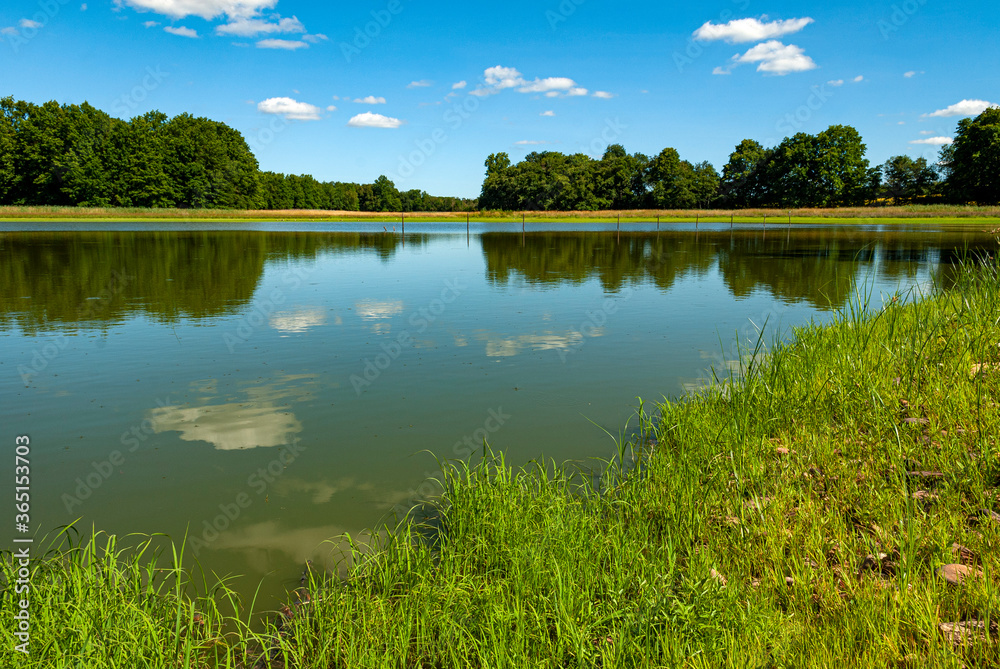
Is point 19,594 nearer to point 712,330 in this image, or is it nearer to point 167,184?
point 712,330

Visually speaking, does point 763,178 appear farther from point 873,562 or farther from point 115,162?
point 873,562

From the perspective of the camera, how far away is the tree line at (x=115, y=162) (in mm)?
95438

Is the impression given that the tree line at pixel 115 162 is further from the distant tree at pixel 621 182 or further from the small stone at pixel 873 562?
the small stone at pixel 873 562

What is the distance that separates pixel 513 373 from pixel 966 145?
112828 millimetres

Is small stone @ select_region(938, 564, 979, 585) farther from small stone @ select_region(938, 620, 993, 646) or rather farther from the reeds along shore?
small stone @ select_region(938, 620, 993, 646)

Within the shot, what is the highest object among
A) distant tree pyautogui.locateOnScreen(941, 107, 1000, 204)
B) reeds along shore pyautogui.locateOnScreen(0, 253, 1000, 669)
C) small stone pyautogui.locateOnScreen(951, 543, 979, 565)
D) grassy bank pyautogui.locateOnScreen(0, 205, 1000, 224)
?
distant tree pyautogui.locateOnScreen(941, 107, 1000, 204)

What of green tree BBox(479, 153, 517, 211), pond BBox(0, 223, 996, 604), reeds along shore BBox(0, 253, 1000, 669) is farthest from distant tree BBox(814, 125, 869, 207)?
reeds along shore BBox(0, 253, 1000, 669)

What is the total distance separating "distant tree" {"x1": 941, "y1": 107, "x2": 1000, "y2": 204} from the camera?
8612 centimetres

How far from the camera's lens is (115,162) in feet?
320

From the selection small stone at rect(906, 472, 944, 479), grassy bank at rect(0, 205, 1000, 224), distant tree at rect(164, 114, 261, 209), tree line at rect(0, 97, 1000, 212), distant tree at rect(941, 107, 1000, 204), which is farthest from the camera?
distant tree at rect(164, 114, 261, 209)

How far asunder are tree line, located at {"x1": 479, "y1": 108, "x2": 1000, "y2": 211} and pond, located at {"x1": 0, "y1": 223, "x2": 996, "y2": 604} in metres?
92.4

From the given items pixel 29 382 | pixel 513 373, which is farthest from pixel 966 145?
pixel 29 382

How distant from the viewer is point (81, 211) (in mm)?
80562

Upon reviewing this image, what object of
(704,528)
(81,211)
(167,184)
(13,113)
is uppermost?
(13,113)
